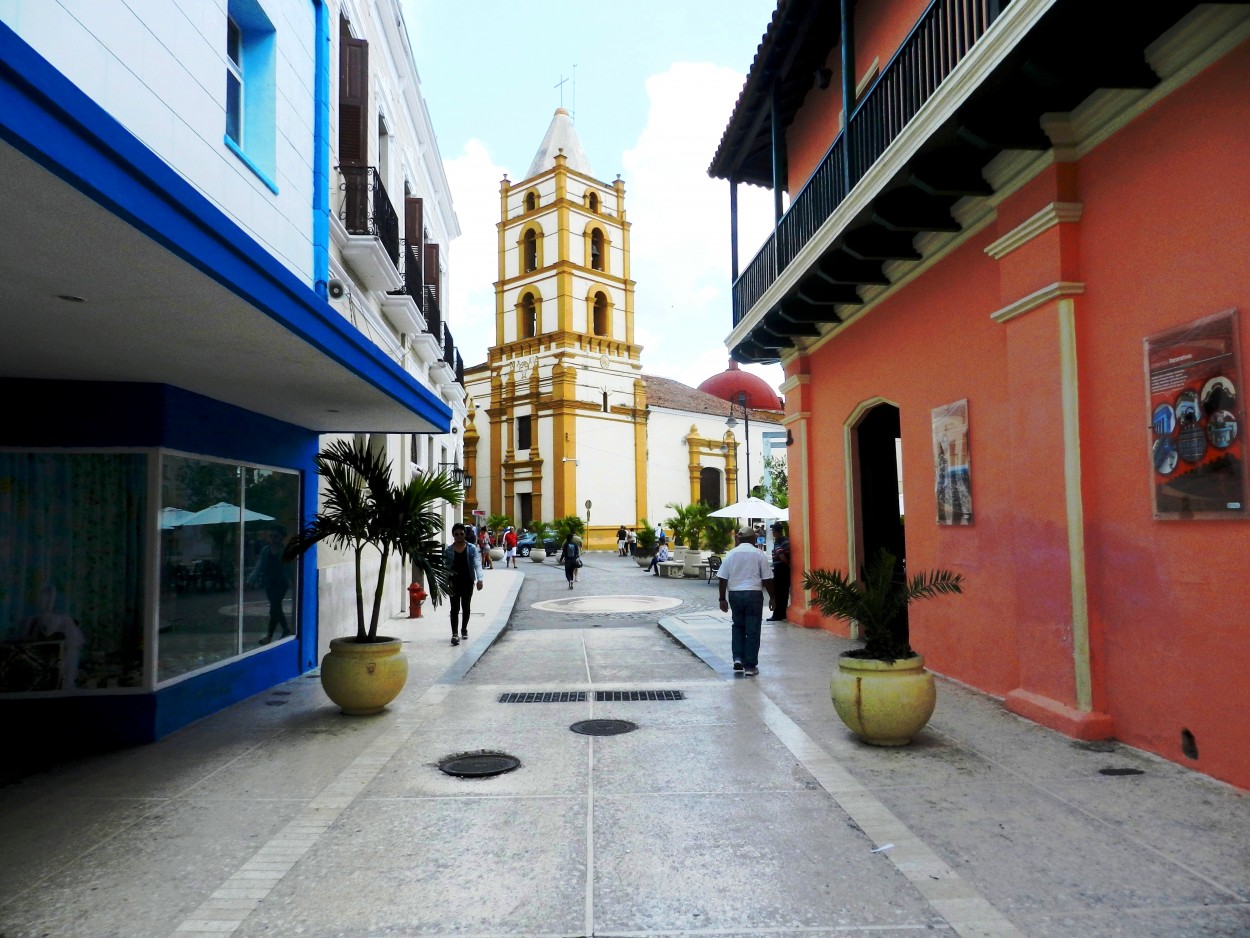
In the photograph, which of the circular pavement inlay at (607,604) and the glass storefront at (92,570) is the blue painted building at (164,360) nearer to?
the glass storefront at (92,570)

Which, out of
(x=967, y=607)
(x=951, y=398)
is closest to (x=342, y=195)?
(x=951, y=398)

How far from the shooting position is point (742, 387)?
61.4 m

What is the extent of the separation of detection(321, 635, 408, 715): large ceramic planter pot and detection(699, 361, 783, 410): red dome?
5351 centimetres

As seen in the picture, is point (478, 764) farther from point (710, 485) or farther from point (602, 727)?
point (710, 485)

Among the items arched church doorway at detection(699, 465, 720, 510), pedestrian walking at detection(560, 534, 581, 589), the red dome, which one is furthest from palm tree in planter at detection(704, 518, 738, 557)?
the red dome

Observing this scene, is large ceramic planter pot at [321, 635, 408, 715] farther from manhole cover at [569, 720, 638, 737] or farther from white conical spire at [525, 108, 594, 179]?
white conical spire at [525, 108, 594, 179]

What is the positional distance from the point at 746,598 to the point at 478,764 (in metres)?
4.22

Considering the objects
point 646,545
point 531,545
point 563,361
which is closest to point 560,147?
point 563,361

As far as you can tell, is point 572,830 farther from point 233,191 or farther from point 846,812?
point 233,191

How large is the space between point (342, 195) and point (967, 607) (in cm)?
902

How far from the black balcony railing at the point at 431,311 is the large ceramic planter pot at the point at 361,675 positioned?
989cm

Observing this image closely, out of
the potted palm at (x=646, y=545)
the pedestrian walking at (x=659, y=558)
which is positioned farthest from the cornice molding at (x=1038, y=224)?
the potted palm at (x=646, y=545)

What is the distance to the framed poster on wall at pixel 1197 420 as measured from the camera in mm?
5086

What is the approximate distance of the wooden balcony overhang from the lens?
5.42 metres
